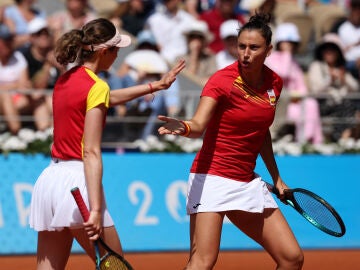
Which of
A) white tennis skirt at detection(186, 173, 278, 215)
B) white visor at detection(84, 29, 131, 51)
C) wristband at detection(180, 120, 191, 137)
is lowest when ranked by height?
white tennis skirt at detection(186, 173, 278, 215)

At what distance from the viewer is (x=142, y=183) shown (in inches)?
428

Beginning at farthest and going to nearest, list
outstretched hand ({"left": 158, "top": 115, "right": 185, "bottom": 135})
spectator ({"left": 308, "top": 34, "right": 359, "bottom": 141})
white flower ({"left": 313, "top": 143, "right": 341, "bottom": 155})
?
spectator ({"left": 308, "top": 34, "right": 359, "bottom": 141}) → white flower ({"left": 313, "top": 143, "right": 341, "bottom": 155}) → outstretched hand ({"left": 158, "top": 115, "right": 185, "bottom": 135})

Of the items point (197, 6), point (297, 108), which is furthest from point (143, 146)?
point (197, 6)

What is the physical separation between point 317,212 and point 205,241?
101cm

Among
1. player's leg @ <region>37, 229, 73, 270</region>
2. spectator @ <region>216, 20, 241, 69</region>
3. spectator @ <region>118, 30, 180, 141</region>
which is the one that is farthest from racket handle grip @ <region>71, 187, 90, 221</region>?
spectator @ <region>216, 20, 241, 69</region>

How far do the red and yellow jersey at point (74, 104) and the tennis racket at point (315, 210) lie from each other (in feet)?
5.52

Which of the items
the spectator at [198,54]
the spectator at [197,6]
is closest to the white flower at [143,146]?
the spectator at [198,54]

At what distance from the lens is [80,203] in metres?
5.04

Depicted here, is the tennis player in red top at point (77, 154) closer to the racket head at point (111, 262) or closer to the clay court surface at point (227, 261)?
the racket head at point (111, 262)

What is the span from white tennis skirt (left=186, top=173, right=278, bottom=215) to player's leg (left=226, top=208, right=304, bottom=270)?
97mm

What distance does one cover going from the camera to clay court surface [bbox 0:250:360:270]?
970 centimetres

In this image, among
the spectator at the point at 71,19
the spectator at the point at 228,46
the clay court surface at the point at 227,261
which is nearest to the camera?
the clay court surface at the point at 227,261

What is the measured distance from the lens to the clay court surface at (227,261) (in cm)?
970

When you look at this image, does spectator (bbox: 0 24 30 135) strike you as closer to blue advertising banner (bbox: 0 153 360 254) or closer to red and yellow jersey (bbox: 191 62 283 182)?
blue advertising banner (bbox: 0 153 360 254)
